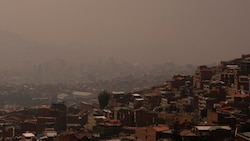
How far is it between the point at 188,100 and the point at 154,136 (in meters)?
8.06

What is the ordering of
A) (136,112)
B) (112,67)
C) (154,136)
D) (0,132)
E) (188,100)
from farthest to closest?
(112,67), (0,132), (188,100), (136,112), (154,136)

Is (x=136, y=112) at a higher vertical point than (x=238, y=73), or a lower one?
lower

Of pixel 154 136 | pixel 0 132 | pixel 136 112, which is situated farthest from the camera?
pixel 0 132

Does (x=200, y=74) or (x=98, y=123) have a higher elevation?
(x=200, y=74)

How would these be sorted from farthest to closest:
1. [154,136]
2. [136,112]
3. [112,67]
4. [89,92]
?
[112,67] → [89,92] → [136,112] → [154,136]

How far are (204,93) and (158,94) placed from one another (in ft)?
16.6

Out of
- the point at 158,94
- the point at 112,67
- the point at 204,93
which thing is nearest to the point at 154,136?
the point at 204,93

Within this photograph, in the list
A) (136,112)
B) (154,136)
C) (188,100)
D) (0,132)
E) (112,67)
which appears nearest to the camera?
(154,136)

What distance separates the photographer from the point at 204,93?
87.5 ft

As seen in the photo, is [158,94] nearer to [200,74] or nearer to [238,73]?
[200,74]

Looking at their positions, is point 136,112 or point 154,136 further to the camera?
point 136,112

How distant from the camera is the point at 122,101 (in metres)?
31.5

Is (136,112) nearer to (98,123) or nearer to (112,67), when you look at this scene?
(98,123)

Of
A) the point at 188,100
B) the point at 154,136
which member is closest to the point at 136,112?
the point at 188,100
